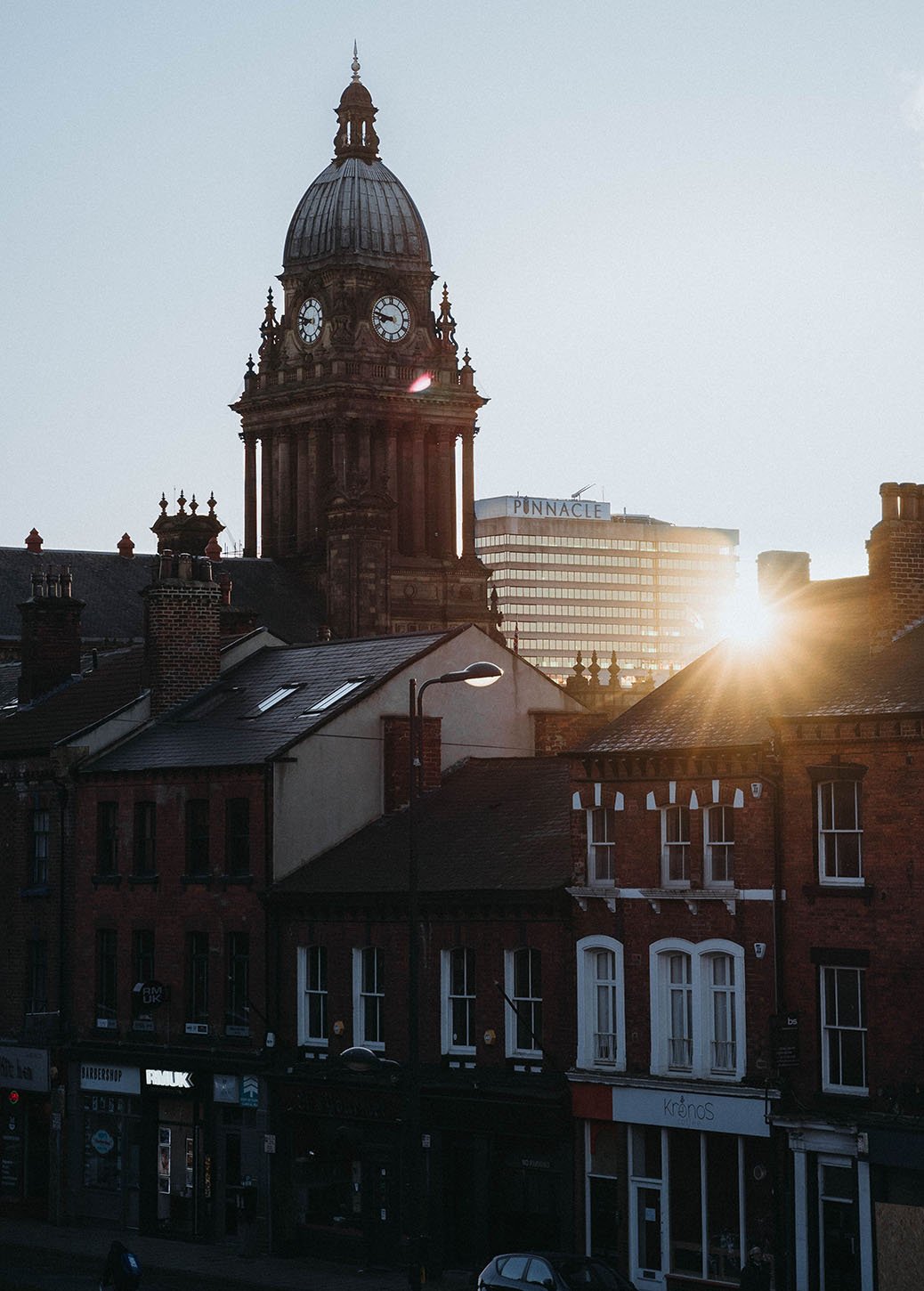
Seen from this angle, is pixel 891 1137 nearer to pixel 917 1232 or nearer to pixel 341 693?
pixel 917 1232

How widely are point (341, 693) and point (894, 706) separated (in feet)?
56.9

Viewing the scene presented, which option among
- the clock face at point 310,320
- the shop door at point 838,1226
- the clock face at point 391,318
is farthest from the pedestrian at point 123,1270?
the clock face at point 310,320

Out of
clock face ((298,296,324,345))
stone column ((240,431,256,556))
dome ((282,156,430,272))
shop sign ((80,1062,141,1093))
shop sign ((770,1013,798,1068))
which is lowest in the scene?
shop sign ((80,1062,141,1093))

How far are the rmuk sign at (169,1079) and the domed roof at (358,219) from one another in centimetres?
8255

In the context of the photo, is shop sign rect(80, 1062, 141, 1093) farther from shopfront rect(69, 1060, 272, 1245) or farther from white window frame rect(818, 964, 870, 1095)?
white window frame rect(818, 964, 870, 1095)

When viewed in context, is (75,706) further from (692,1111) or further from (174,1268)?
(692,1111)

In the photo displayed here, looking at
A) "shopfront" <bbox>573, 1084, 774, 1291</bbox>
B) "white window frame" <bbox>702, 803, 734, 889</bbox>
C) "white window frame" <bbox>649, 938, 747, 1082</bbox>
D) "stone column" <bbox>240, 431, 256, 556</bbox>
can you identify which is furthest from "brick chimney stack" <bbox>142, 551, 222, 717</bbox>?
"stone column" <bbox>240, 431, 256, 556</bbox>

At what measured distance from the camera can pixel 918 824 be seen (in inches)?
1449

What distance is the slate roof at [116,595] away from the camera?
10275 cm

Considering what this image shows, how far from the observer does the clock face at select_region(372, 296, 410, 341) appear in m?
128

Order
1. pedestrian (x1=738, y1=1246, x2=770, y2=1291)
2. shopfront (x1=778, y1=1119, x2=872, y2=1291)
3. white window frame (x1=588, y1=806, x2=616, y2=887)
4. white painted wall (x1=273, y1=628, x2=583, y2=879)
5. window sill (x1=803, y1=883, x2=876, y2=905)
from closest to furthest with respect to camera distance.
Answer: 1. shopfront (x1=778, y1=1119, x2=872, y2=1291)
2. pedestrian (x1=738, y1=1246, x2=770, y2=1291)
3. window sill (x1=803, y1=883, x2=876, y2=905)
4. white window frame (x1=588, y1=806, x2=616, y2=887)
5. white painted wall (x1=273, y1=628, x2=583, y2=879)

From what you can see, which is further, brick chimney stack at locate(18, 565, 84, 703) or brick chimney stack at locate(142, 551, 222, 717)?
brick chimney stack at locate(18, 565, 84, 703)

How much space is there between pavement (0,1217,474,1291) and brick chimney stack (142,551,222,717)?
13056 mm

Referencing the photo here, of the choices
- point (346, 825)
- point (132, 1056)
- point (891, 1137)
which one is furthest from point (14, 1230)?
point (891, 1137)
